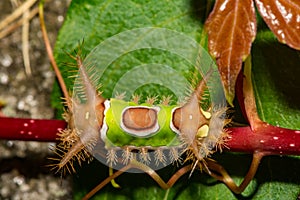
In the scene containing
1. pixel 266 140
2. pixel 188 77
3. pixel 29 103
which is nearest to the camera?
pixel 266 140

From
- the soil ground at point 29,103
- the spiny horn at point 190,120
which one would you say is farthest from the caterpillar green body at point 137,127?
the soil ground at point 29,103

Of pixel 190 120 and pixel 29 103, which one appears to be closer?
pixel 190 120

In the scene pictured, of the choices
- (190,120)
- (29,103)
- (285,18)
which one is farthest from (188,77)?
(29,103)

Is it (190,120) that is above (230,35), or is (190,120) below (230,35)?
below

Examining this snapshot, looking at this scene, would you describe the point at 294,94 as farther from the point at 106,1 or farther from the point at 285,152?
the point at 106,1

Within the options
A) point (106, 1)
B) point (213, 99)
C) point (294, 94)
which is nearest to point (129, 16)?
point (106, 1)

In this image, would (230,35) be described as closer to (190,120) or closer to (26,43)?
(190,120)
